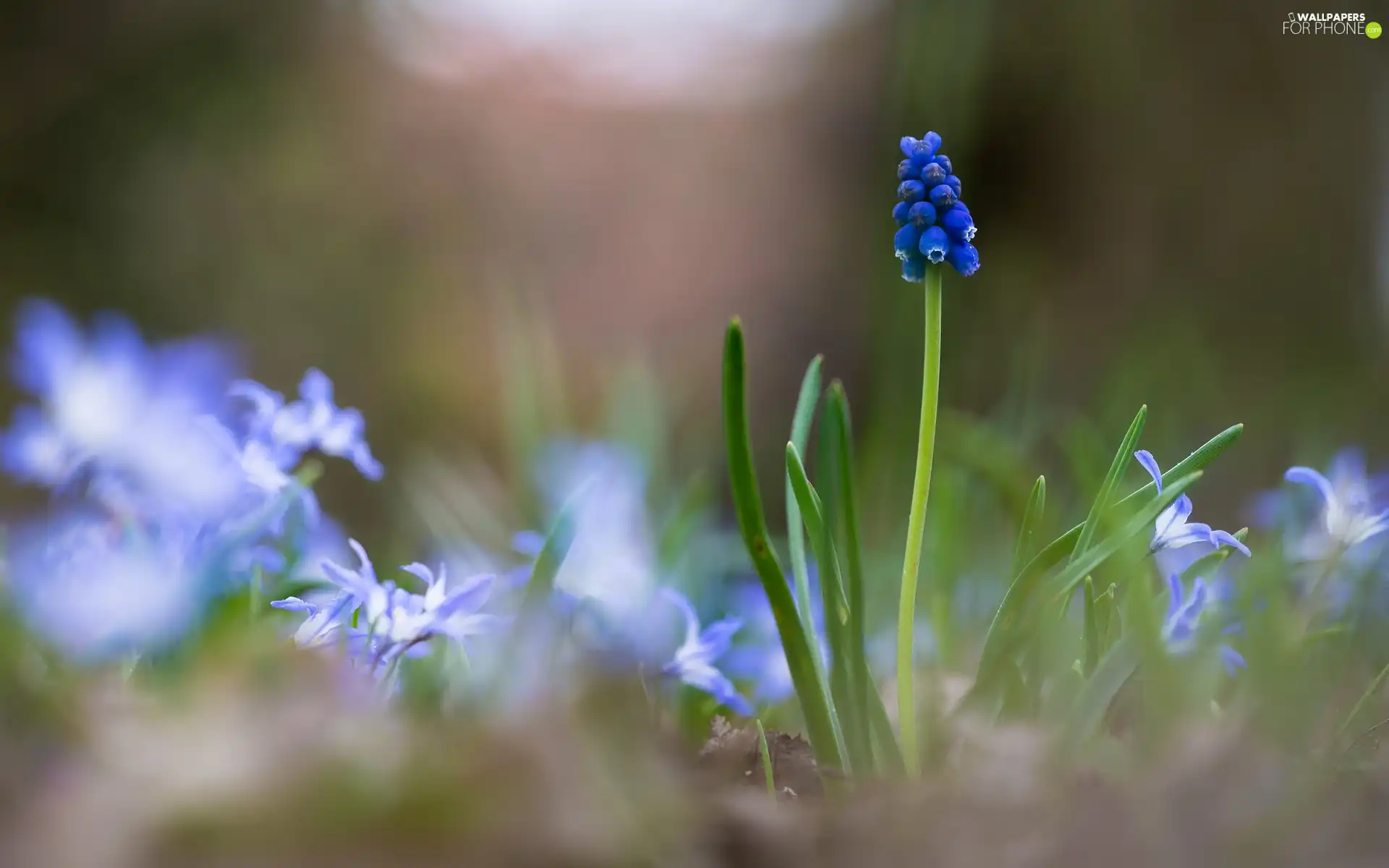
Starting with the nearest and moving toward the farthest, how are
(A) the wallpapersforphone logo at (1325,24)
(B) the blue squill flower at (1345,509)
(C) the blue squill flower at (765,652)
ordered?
1. (B) the blue squill flower at (1345,509)
2. (C) the blue squill flower at (765,652)
3. (A) the wallpapersforphone logo at (1325,24)

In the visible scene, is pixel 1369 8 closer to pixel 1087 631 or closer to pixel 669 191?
pixel 669 191

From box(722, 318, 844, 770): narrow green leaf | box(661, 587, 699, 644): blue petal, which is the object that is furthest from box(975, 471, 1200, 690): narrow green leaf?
box(661, 587, 699, 644): blue petal

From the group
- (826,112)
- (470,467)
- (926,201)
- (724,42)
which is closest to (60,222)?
(470,467)

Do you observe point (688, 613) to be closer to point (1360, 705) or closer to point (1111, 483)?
point (1111, 483)

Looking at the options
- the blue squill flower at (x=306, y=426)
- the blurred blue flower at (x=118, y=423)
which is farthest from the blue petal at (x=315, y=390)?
the blurred blue flower at (x=118, y=423)

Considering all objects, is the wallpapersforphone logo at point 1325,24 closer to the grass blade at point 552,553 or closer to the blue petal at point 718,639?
the blue petal at point 718,639

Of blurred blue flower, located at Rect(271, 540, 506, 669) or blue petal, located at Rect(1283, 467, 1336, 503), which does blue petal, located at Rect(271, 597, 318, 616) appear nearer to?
blurred blue flower, located at Rect(271, 540, 506, 669)
